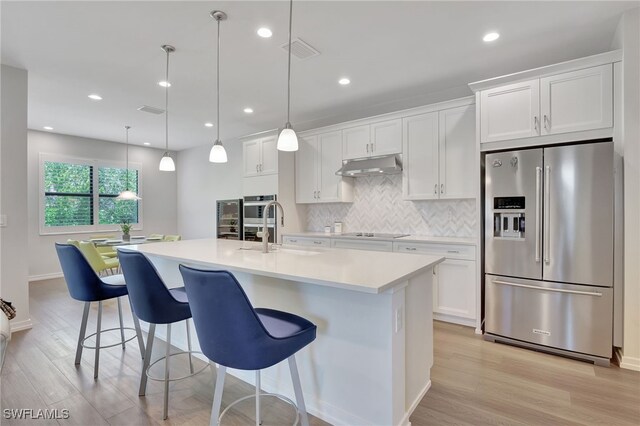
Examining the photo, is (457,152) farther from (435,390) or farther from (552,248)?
(435,390)

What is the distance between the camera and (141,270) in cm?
184

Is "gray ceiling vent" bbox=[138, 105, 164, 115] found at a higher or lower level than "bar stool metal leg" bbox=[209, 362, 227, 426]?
higher

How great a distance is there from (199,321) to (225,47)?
2.49m

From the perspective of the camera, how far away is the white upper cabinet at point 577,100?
2.63 metres

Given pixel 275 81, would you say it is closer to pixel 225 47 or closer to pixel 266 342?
pixel 225 47

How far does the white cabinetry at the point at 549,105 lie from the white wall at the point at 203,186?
4.61 m

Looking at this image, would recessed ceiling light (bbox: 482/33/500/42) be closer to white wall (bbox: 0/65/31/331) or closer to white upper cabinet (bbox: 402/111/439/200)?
white upper cabinet (bbox: 402/111/439/200)

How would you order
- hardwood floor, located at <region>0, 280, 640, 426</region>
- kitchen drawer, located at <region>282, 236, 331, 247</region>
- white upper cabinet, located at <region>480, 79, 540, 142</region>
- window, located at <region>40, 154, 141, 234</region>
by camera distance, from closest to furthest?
hardwood floor, located at <region>0, 280, 640, 426</region> → white upper cabinet, located at <region>480, 79, 540, 142</region> → kitchen drawer, located at <region>282, 236, 331, 247</region> → window, located at <region>40, 154, 141, 234</region>

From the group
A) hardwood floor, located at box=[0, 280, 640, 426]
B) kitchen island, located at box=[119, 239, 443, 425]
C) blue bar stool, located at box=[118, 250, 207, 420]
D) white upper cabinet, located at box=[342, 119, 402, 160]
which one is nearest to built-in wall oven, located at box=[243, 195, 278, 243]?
white upper cabinet, located at box=[342, 119, 402, 160]

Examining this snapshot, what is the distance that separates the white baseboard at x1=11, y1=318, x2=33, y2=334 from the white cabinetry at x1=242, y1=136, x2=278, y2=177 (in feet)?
10.6

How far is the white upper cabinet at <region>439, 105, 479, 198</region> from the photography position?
3555mm

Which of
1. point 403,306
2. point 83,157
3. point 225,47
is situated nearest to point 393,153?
point 225,47

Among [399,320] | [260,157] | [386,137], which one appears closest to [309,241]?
[260,157]

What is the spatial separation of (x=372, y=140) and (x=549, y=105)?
1.94 m
